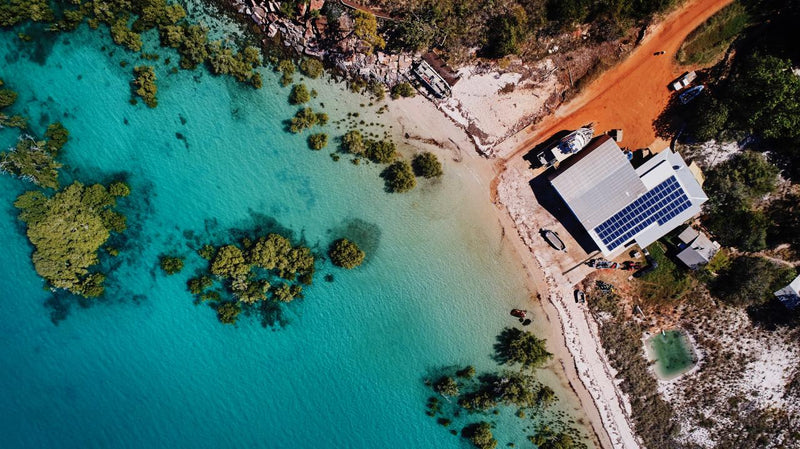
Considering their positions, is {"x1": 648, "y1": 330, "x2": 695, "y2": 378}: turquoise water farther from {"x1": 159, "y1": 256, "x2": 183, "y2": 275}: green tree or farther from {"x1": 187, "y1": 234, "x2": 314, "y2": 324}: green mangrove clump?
{"x1": 159, "y1": 256, "x2": 183, "y2": 275}: green tree

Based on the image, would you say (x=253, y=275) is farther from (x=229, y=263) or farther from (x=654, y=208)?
(x=654, y=208)

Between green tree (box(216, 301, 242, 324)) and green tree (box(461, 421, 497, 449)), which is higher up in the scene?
green tree (box(216, 301, 242, 324))

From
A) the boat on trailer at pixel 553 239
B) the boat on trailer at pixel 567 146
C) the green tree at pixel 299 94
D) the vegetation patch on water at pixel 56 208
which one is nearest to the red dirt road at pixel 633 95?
the boat on trailer at pixel 567 146

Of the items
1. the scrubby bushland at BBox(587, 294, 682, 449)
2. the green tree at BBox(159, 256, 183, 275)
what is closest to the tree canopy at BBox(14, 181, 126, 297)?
the green tree at BBox(159, 256, 183, 275)

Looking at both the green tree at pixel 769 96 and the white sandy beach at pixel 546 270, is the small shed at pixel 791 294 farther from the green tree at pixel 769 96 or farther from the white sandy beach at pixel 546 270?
the white sandy beach at pixel 546 270

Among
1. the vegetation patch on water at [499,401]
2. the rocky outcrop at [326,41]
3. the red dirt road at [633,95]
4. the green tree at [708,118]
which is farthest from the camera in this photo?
the vegetation patch on water at [499,401]
